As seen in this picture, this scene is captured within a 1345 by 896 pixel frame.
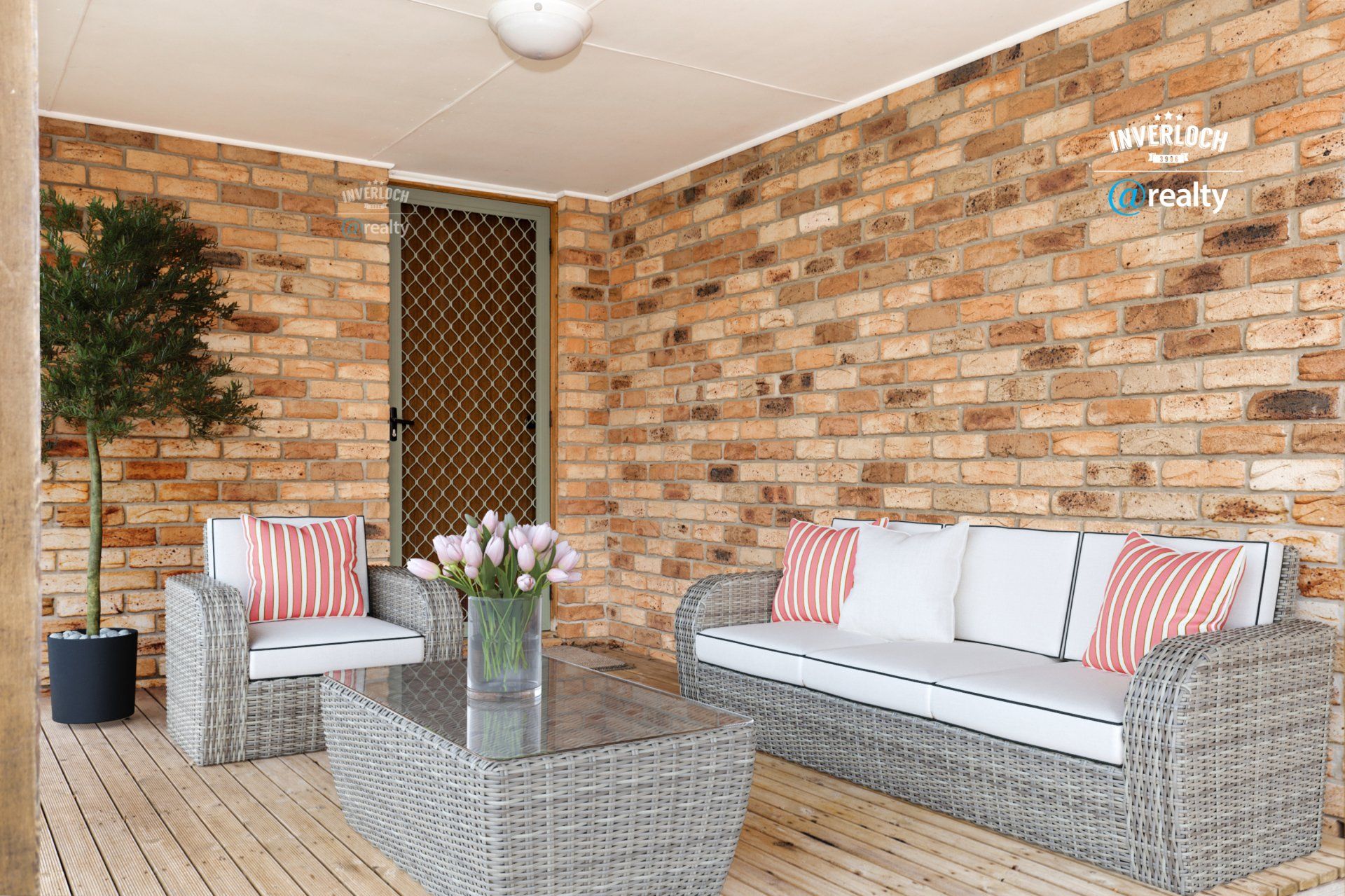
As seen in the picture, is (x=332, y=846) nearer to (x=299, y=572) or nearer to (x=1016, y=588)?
(x=299, y=572)

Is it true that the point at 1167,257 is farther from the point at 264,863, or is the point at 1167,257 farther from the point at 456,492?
the point at 456,492

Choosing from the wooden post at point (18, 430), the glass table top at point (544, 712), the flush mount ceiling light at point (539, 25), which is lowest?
the glass table top at point (544, 712)

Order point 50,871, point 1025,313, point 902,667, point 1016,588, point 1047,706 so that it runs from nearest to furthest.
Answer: point 50,871 < point 1047,706 < point 902,667 < point 1016,588 < point 1025,313

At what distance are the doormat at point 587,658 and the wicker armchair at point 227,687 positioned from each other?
4.70 ft

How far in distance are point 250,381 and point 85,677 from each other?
1.63m

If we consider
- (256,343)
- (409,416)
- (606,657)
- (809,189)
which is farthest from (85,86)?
(606,657)

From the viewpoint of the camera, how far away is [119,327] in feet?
12.9

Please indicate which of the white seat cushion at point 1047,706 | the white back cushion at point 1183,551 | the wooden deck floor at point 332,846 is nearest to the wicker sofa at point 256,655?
A: the wooden deck floor at point 332,846

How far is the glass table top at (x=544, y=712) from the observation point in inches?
88.2

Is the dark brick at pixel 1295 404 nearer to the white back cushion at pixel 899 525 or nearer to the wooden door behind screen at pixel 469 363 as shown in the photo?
the white back cushion at pixel 899 525

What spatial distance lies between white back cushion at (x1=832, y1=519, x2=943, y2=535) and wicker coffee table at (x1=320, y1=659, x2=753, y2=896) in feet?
4.70

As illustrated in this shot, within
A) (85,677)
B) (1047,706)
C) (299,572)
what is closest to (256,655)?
(299,572)

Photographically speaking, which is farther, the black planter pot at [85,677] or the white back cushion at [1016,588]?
the black planter pot at [85,677]

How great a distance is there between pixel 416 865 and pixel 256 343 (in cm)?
330
